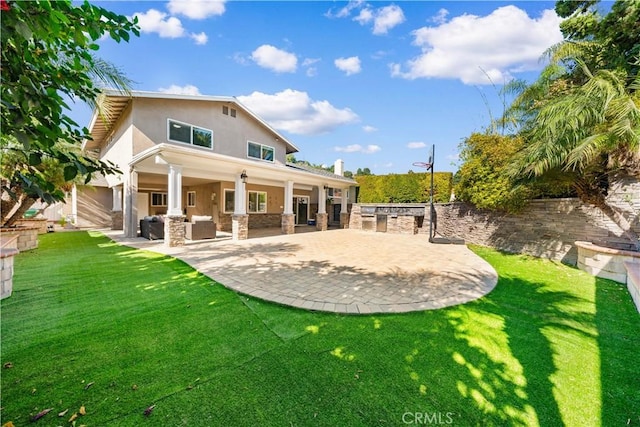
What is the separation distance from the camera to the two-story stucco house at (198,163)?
10.2m

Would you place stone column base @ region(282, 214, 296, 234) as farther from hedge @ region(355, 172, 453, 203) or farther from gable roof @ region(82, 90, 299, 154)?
hedge @ region(355, 172, 453, 203)

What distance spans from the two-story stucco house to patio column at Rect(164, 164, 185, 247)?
3cm

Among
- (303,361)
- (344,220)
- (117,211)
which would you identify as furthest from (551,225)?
(117,211)

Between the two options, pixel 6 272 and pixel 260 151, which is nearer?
pixel 6 272

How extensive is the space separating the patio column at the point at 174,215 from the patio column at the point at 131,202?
3.18m

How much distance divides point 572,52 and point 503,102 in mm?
4708

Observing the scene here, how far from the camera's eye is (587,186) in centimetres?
721

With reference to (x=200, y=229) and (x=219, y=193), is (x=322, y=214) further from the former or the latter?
(x=200, y=229)

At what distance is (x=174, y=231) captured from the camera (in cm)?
940

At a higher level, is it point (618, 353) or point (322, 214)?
point (322, 214)

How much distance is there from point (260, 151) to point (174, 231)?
8938 mm

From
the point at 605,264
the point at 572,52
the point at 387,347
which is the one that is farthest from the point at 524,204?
the point at 387,347

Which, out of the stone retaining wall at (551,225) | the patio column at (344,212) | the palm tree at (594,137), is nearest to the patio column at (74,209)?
the patio column at (344,212)

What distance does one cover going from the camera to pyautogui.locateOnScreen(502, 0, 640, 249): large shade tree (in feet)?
18.0
